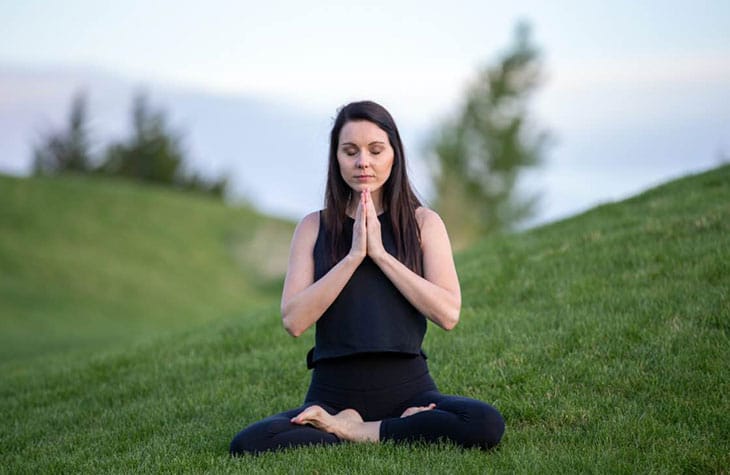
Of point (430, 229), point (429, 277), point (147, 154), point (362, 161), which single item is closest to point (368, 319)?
point (429, 277)

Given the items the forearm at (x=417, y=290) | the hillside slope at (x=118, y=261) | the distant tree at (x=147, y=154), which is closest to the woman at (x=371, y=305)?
the forearm at (x=417, y=290)

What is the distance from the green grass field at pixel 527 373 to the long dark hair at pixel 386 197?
1.23 m

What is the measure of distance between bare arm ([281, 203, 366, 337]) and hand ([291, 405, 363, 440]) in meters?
0.50

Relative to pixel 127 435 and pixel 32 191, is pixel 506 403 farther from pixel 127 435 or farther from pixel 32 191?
pixel 32 191

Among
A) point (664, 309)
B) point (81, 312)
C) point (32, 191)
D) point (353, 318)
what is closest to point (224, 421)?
point (353, 318)

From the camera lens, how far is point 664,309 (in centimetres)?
773

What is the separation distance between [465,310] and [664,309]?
223 centimetres

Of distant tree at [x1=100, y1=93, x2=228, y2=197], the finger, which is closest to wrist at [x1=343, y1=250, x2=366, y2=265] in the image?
the finger

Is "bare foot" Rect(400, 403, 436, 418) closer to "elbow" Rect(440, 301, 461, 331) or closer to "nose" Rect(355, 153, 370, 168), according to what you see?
"elbow" Rect(440, 301, 461, 331)

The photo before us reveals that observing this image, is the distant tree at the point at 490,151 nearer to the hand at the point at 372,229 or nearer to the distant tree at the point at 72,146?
the distant tree at the point at 72,146

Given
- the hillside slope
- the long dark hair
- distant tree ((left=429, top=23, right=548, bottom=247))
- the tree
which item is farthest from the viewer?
the tree

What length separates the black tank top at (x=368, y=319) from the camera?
5.29m

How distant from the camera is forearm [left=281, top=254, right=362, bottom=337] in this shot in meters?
5.16

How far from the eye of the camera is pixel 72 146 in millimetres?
65500
